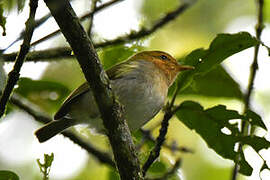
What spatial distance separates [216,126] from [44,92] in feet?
5.56

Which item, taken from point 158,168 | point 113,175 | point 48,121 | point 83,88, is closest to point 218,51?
point 83,88

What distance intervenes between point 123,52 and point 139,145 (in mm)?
904

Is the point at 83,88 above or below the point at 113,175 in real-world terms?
above

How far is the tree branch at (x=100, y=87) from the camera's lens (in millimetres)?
2461

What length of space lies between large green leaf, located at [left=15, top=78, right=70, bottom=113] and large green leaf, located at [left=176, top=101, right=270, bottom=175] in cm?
124

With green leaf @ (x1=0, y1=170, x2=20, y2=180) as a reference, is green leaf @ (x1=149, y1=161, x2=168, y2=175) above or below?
below

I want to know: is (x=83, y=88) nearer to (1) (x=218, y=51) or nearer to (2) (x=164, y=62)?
(1) (x=218, y=51)

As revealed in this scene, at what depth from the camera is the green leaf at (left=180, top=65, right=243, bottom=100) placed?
13.9ft

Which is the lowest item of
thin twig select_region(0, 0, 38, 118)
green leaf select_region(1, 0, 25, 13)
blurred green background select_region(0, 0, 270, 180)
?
blurred green background select_region(0, 0, 270, 180)

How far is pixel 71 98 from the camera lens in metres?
3.93

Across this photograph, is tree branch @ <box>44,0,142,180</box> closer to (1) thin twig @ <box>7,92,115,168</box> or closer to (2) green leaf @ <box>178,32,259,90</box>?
(2) green leaf @ <box>178,32,259,90</box>

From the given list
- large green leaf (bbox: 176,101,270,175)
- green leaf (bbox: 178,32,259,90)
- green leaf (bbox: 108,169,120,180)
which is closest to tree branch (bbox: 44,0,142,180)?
large green leaf (bbox: 176,101,270,175)

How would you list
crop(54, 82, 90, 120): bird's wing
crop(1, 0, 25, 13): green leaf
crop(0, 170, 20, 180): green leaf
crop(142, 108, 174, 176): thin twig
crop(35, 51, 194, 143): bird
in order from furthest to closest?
crop(35, 51, 194, 143): bird, crop(54, 82, 90, 120): bird's wing, crop(142, 108, 174, 176): thin twig, crop(0, 170, 20, 180): green leaf, crop(1, 0, 25, 13): green leaf

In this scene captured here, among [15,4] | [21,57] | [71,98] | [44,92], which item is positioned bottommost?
[44,92]
